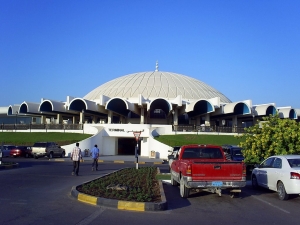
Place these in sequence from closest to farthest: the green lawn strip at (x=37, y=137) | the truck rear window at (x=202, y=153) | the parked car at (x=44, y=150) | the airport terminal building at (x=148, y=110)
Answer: the truck rear window at (x=202, y=153) → the parked car at (x=44, y=150) → the green lawn strip at (x=37, y=137) → the airport terminal building at (x=148, y=110)

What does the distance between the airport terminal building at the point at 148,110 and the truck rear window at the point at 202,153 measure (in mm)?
23868

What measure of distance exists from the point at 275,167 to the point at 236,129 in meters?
36.4

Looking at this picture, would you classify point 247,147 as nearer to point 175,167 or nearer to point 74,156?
point 175,167

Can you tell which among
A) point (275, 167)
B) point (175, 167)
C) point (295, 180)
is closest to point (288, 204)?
point (295, 180)

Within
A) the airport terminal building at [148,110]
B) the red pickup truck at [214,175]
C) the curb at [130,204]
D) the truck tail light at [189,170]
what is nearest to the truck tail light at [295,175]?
the red pickup truck at [214,175]

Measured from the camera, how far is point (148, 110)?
52219 millimetres

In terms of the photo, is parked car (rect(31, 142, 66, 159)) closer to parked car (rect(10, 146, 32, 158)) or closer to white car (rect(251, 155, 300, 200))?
parked car (rect(10, 146, 32, 158))

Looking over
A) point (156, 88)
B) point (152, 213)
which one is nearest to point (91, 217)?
point (152, 213)

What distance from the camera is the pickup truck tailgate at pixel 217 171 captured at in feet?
36.0

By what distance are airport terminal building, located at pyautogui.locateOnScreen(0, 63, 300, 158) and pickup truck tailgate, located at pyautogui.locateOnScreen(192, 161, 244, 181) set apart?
26278 mm

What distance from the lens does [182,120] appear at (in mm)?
62938

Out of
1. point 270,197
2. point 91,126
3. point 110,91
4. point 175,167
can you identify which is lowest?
point 270,197

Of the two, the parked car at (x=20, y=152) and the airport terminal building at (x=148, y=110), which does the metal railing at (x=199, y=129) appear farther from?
the parked car at (x=20, y=152)

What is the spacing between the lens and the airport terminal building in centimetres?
4294
